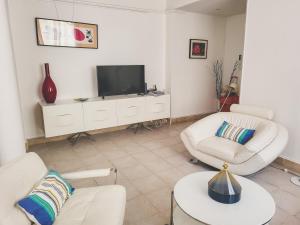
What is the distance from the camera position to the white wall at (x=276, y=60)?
9.16ft

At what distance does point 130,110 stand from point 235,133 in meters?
1.94

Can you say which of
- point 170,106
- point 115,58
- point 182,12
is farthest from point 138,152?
point 182,12

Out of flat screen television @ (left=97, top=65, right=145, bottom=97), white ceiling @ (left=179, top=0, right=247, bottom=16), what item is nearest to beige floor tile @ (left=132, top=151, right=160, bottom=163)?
flat screen television @ (left=97, top=65, right=145, bottom=97)

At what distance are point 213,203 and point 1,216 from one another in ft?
4.40

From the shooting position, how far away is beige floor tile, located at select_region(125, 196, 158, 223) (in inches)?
79.8

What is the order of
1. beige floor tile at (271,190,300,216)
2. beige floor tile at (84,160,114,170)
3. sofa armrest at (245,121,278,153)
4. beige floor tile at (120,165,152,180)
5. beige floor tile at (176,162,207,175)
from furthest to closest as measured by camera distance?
beige floor tile at (84,160,114,170) → beige floor tile at (176,162,207,175) → beige floor tile at (120,165,152,180) → sofa armrest at (245,121,278,153) → beige floor tile at (271,190,300,216)

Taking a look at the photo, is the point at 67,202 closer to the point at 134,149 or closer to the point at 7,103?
the point at 7,103

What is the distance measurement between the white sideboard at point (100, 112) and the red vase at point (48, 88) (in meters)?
0.10

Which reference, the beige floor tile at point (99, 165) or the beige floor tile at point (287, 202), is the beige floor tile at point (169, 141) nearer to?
the beige floor tile at point (99, 165)

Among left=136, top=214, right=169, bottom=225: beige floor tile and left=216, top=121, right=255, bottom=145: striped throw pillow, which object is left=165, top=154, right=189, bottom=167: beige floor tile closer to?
left=216, top=121, right=255, bottom=145: striped throw pillow

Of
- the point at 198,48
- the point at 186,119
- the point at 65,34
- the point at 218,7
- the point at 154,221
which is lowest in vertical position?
the point at 154,221

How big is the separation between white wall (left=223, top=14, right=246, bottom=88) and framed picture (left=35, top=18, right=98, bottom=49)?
3179 millimetres

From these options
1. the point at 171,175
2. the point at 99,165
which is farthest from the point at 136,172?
the point at 99,165

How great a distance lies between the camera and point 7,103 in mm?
2182
